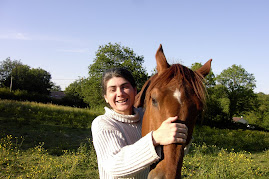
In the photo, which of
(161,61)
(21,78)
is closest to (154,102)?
(161,61)

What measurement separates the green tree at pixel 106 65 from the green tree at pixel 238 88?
765 inches

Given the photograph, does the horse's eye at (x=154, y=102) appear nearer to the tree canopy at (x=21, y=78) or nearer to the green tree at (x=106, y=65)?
the green tree at (x=106, y=65)

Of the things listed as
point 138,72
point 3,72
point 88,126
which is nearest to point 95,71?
point 138,72

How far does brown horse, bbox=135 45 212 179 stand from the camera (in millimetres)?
1207

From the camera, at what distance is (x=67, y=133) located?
10.5 m

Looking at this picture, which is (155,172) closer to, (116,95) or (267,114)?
(116,95)

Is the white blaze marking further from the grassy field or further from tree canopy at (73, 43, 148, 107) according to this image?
tree canopy at (73, 43, 148, 107)

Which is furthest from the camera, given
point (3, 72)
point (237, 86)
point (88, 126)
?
point (3, 72)

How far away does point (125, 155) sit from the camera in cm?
119

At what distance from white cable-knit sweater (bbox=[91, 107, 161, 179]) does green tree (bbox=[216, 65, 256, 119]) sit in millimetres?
34793

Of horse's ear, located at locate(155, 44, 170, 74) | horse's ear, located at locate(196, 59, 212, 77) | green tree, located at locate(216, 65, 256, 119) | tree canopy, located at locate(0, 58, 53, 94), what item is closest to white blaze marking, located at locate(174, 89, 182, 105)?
horse's ear, located at locate(155, 44, 170, 74)

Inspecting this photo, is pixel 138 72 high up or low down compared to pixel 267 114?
up

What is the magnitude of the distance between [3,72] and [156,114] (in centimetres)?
5495

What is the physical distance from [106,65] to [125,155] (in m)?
19.6
